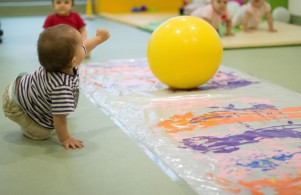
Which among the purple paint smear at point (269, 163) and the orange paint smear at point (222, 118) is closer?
the purple paint smear at point (269, 163)

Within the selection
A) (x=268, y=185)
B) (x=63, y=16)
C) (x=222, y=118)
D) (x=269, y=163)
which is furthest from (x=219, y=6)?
(x=268, y=185)

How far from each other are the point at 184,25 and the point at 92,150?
1.06m

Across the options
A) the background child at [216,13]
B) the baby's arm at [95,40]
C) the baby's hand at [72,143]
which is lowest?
the baby's hand at [72,143]

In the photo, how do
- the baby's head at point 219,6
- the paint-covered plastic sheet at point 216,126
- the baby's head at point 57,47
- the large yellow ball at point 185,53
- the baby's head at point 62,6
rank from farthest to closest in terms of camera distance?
the baby's head at point 219,6
the baby's head at point 62,6
the large yellow ball at point 185,53
the baby's head at point 57,47
the paint-covered plastic sheet at point 216,126

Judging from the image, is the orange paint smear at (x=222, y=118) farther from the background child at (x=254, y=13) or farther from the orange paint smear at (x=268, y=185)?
the background child at (x=254, y=13)

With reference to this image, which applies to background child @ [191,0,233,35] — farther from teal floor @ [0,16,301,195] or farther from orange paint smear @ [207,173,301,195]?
orange paint smear @ [207,173,301,195]

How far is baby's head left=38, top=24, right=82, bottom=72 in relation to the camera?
182 centimetres

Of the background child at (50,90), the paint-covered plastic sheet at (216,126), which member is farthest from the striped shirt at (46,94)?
the paint-covered plastic sheet at (216,126)

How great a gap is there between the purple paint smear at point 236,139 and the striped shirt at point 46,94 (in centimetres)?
50

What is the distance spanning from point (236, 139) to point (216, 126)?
181 millimetres

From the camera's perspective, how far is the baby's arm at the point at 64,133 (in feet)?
6.14

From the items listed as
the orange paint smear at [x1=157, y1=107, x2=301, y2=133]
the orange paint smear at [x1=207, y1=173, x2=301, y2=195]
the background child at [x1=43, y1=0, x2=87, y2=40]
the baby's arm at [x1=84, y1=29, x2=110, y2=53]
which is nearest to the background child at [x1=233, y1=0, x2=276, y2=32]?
the background child at [x1=43, y1=0, x2=87, y2=40]

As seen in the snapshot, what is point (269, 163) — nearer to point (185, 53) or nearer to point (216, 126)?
point (216, 126)

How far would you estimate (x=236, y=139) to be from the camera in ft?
6.25
